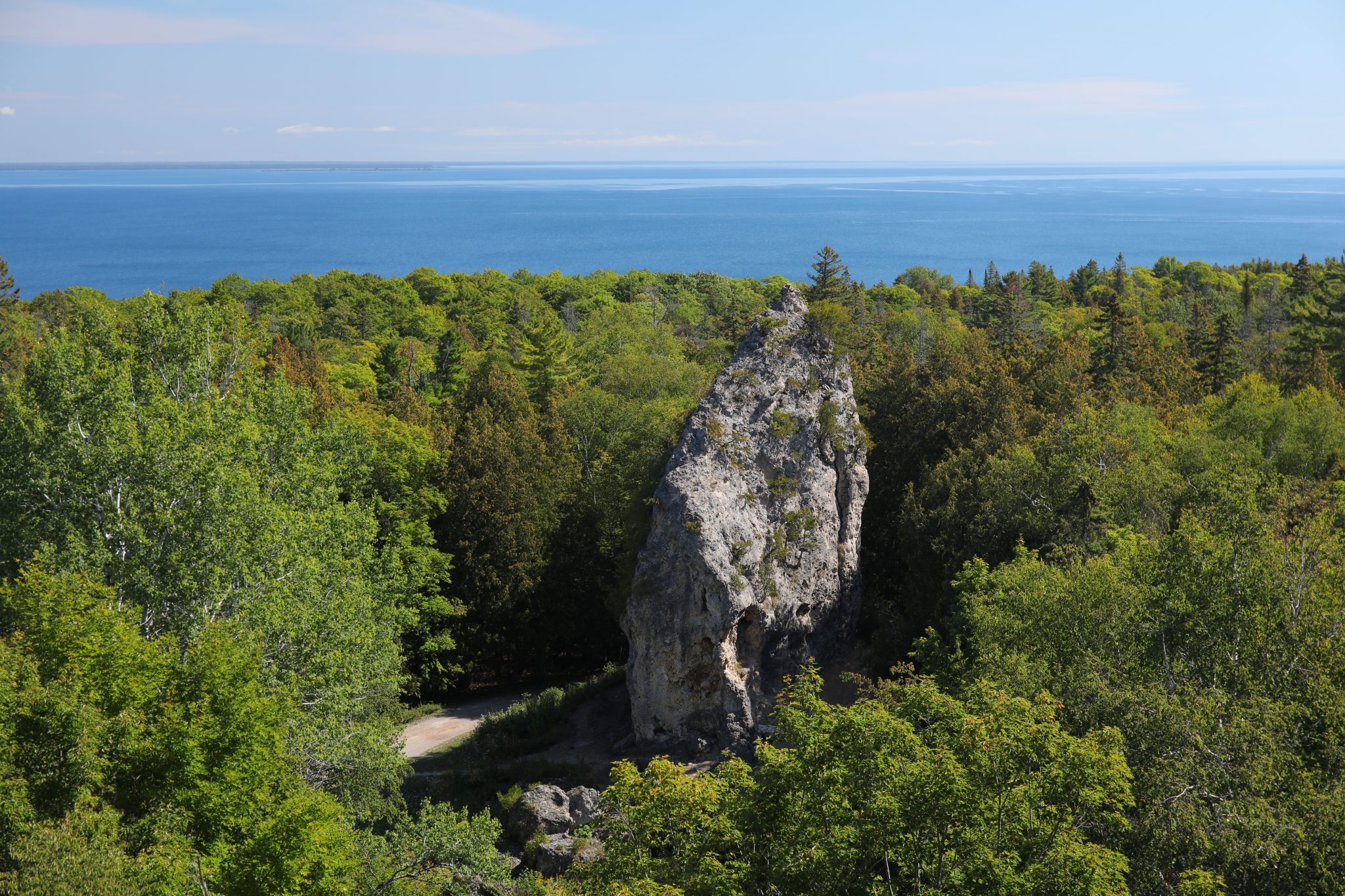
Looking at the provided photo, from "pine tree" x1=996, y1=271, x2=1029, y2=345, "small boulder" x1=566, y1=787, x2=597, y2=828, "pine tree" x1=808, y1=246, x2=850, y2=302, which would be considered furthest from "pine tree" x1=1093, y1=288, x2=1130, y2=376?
"small boulder" x1=566, y1=787, x2=597, y2=828

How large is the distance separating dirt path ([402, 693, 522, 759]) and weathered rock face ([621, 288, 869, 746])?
7592mm

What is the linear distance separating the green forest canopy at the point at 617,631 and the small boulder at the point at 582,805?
3.25 meters

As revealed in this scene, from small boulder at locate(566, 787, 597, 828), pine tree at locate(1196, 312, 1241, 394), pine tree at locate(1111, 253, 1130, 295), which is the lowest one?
small boulder at locate(566, 787, 597, 828)

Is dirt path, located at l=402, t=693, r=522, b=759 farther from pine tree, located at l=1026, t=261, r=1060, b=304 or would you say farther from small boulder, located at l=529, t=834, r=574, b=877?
pine tree, located at l=1026, t=261, r=1060, b=304

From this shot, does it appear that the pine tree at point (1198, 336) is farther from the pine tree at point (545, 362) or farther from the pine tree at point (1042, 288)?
the pine tree at point (545, 362)

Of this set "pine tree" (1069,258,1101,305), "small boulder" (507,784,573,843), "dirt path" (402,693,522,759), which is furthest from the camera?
"pine tree" (1069,258,1101,305)

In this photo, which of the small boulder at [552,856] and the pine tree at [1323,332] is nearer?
the small boulder at [552,856]

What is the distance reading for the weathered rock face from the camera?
97.0 feet

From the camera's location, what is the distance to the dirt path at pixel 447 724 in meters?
32.3

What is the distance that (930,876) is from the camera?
1301cm

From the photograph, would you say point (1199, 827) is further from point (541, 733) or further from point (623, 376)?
point (623, 376)

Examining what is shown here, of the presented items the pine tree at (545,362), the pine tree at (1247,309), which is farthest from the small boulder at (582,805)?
the pine tree at (1247,309)

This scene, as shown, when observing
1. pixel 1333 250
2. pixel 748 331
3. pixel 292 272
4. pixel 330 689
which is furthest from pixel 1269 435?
pixel 1333 250

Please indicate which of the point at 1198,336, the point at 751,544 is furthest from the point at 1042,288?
the point at 751,544
